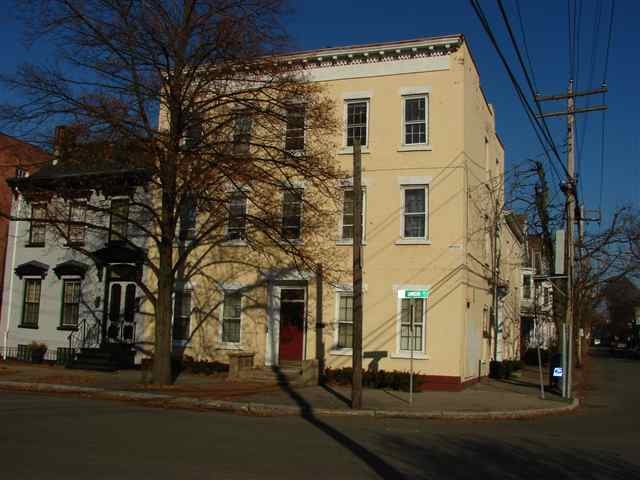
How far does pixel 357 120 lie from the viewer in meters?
22.7

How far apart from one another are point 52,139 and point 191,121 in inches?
144

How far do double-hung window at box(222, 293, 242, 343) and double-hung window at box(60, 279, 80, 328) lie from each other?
6.41m

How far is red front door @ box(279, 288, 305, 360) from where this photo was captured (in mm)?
22453

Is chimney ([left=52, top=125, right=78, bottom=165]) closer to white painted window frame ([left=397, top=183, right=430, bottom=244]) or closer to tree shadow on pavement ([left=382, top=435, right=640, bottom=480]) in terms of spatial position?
white painted window frame ([left=397, top=183, right=430, bottom=244])

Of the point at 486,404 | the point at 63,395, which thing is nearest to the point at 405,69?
the point at 486,404

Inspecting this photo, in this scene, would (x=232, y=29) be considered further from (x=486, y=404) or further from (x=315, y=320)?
(x=486, y=404)

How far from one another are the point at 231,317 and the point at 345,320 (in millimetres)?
4233

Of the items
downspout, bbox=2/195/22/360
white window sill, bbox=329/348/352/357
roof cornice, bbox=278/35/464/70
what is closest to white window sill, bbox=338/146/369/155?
roof cornice, bbox=278/35/464/70

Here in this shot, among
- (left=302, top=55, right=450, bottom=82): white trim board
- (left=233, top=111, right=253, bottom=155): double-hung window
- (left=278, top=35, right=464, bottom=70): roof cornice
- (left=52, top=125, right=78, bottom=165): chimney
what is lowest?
(left=52, top=125, right=78, bottom=165): chimney

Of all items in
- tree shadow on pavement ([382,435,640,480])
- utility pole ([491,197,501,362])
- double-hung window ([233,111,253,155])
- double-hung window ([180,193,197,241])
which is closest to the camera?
tree shadow on pavement ([382,435,640,480])

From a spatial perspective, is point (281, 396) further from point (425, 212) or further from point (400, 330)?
point (425, 212)

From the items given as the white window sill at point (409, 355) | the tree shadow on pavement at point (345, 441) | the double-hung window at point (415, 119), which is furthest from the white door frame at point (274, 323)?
the double-hung window at point (415, 119)

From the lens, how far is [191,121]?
1825cm

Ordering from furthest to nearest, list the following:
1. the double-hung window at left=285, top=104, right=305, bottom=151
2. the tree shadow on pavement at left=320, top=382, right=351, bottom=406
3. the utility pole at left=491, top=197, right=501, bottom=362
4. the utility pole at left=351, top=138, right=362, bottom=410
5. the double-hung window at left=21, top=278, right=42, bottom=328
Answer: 1. the utility pole at left=491, top=197, right=501, bottom=362
2. the double-hung window at left=21, top=278, right=42, bottom=328
3. the double-hung window at left=285, top=104, right=305, bottom=151
4. the tree shadow on pavement at left=320, top=382, right=351, bottom=406
5. the utility pole at left=351, top=138, right=362, bottom=410
